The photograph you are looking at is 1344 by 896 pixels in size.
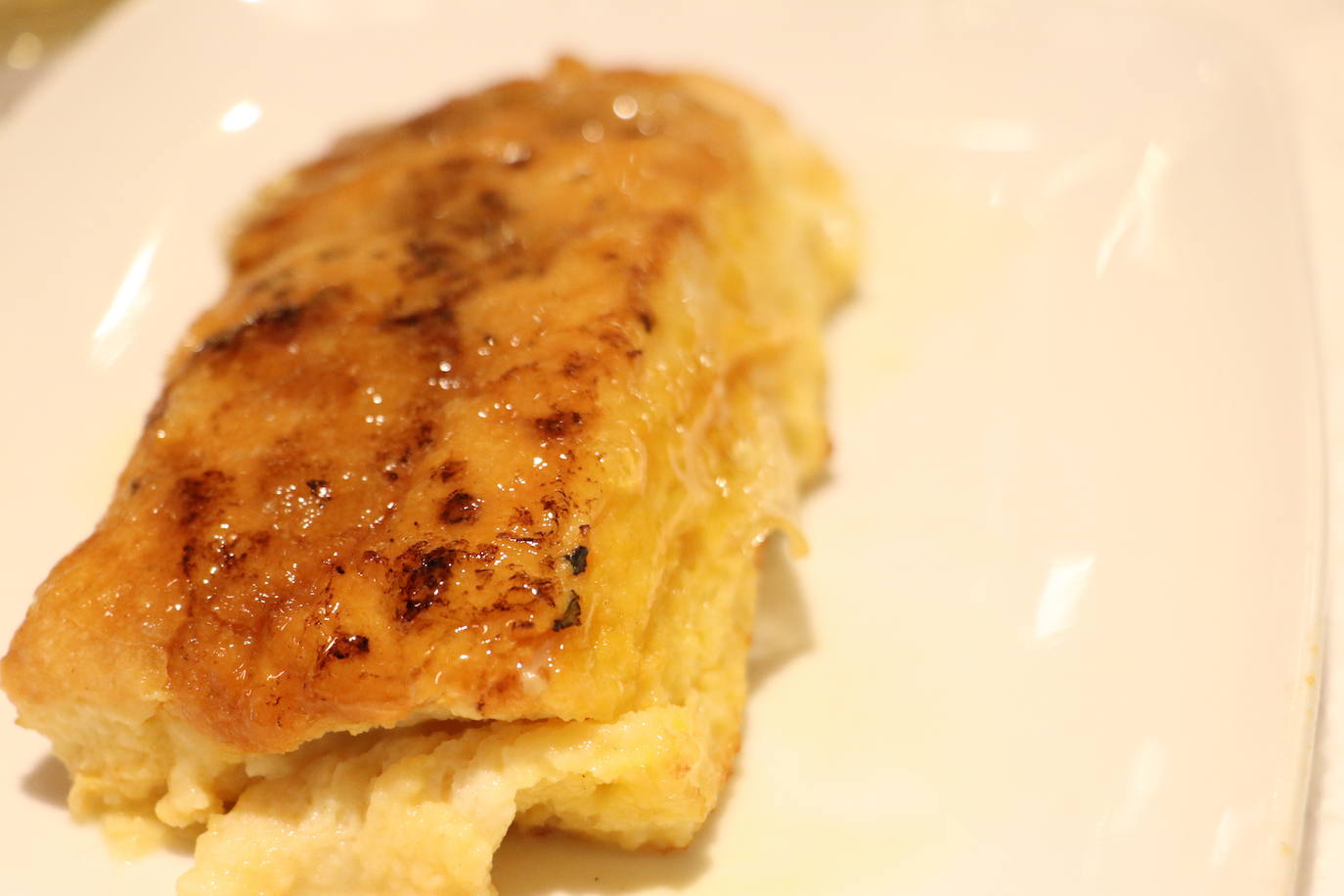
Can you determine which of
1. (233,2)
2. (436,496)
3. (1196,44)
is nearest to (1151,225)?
(1196,44)

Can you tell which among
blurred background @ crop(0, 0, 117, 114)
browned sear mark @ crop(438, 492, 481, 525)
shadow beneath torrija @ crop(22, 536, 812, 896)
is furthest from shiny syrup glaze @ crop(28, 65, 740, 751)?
blurred background @ crop(0, 0, 117, 114)

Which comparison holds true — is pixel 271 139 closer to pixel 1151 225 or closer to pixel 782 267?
pixel 782 267

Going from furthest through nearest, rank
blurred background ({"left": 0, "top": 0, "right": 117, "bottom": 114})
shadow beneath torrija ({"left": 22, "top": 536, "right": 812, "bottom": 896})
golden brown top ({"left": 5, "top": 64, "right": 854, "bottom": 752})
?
1. blurred background ({"left": 0, "top": 0, "right": 117, "bottom": 114})
2. shadow beneath torrija ({"left": 22, "top": 536, "right": 812, "bottom": 896})
3. golden brown top ({"left": 5, "top": 64, "right": 854, "bottom": 752})

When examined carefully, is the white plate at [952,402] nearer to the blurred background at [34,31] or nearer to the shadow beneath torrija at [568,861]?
the shadow beneath torrija at [568,861]

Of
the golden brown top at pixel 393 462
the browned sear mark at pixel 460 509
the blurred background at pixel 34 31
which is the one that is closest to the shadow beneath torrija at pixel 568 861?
the golden brown top at pixel 393 462

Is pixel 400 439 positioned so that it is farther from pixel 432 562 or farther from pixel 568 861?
pixel 568 861

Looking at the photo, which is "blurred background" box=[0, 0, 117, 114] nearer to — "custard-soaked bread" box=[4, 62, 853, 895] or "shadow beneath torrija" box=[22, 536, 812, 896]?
"custard-soaked bread" box=[4, 62, 853, 895]
